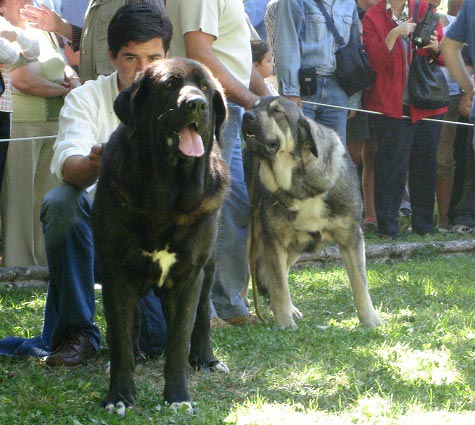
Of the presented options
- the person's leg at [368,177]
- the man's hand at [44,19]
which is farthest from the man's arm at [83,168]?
the person's leg at [368,177]

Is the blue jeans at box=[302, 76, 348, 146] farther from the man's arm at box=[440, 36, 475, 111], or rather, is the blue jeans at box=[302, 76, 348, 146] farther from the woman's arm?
the woman's arm

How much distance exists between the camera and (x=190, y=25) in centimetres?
567

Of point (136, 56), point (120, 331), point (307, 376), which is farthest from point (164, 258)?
point (136, 56)

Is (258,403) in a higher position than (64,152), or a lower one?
lower

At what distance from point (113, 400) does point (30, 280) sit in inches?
Result: 131

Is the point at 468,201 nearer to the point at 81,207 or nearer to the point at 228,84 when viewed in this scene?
the point at 228,84

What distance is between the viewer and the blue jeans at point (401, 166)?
32.2ft

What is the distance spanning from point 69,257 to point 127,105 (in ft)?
3.80

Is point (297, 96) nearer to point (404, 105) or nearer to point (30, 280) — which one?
point (404, 105)

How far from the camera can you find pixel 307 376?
4.67 metres

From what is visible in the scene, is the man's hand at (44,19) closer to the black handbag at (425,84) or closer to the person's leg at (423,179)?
the black handbag at (425,84)

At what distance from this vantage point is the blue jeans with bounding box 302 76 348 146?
8.77m

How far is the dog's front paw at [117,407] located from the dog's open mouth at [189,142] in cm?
109

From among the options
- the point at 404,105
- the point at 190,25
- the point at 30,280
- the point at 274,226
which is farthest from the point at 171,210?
the point at 404,105
